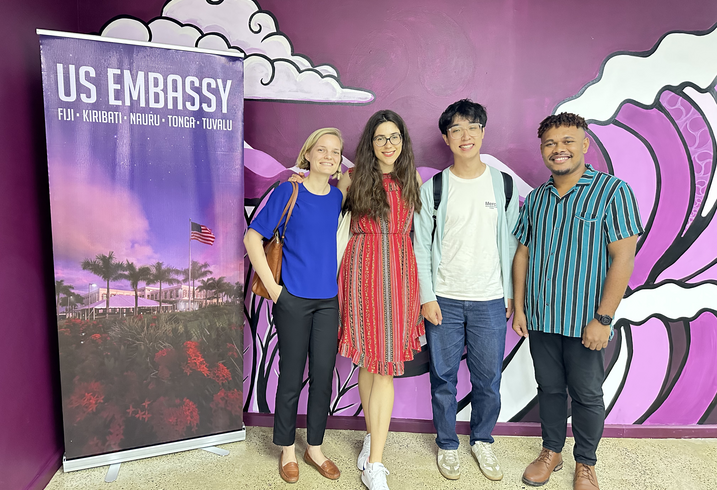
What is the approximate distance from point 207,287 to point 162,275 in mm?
239

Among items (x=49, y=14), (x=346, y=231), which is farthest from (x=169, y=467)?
(x=49, y=14)

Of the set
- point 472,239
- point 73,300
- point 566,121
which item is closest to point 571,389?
point 472,239

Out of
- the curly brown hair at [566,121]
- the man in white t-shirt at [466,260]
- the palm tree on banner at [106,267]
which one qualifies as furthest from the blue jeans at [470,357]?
the palm tree on banner at [106,267]

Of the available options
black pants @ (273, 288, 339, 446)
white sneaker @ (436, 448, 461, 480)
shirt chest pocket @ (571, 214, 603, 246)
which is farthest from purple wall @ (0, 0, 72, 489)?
shirt chest pocket @ (571, 214, 603, 246)

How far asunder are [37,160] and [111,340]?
0.98 metres

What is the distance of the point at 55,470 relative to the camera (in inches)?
85.7

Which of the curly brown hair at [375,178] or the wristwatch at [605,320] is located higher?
the curly brown hair at [375,178]

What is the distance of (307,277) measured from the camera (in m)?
2.03

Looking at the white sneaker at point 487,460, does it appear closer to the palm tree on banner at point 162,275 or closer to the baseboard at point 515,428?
the baseboard at point 515,428

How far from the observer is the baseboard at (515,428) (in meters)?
2.57

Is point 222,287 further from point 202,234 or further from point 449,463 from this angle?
point 449,463

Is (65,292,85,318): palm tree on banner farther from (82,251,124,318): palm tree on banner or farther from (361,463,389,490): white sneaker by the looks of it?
(361,463,389,490): white sneaker

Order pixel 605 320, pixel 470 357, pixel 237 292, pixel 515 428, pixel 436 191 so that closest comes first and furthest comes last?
pixel 605 320
pixel 436 191
pixel 470 357
pixel 237 292
pixel 515 428

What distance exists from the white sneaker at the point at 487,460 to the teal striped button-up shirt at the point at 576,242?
76 centimetres
